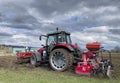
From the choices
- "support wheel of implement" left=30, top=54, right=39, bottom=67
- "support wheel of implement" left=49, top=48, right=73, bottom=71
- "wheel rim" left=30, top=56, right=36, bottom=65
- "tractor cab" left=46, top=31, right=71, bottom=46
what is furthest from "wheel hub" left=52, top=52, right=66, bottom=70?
"wheel rim" left=30, top=56, right=36, bottom=65

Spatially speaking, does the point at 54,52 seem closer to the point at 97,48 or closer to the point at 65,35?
the point at 65,35

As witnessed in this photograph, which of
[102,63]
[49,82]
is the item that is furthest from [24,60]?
[49,82]

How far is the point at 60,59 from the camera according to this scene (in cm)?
1375

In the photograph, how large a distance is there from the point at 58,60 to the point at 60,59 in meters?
0.21

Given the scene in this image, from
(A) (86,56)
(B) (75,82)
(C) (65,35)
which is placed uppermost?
(C) (65,35)

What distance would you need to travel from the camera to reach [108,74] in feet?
37.7

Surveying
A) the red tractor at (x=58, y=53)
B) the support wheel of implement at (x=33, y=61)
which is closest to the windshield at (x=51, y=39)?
the red tractor at (x=58, y=53)

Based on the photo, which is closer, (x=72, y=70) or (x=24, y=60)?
(x=72, y=70)

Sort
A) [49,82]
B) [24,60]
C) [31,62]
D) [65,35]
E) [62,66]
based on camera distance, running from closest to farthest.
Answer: [49,82]
[62,66]
[65,35]
[31,62]
[24,60]

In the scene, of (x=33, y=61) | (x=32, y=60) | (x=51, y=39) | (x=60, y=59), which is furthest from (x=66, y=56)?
(x=32, y=60)

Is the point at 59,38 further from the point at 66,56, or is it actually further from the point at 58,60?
the point at 66,56

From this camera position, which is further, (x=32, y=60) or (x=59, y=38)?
(x=32, y=60)

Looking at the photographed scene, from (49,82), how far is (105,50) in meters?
4.70

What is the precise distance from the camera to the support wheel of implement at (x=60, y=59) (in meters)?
13.2
